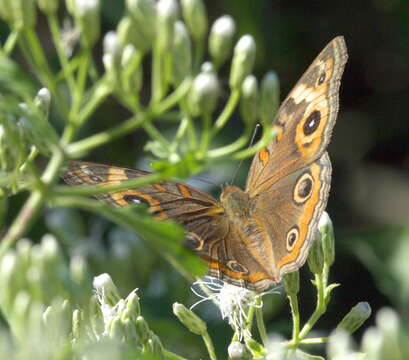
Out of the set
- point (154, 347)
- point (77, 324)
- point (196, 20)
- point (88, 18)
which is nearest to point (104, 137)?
point (88, 18)

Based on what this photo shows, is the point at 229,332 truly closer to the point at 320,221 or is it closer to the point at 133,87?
the point at 320,221

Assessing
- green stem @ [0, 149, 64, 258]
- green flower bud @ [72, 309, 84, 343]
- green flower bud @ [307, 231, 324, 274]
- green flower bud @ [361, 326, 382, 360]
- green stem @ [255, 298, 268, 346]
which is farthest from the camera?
green flower bud @ [307, 231, 324, 274]

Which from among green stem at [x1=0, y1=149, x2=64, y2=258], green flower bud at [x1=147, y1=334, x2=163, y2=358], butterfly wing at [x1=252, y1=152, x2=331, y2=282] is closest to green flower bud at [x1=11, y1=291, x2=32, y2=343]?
green stem at [x1=0, y1=149, x2=64, y2=258]

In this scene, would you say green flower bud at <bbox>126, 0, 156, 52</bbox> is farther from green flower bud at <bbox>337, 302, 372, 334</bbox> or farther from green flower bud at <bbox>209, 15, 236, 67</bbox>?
green flower bud at <bbox>337, 302, 372, 334</bbox>

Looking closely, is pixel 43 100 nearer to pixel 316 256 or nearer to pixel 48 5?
pixel 48 5

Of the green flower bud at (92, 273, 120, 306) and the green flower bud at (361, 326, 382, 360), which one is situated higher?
the green flower bud at (361, 326, 382, 360)

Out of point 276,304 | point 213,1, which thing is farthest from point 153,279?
point 213,1

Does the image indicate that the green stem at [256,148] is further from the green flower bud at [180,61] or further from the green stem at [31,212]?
the green stem at [31,212]
